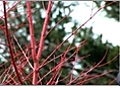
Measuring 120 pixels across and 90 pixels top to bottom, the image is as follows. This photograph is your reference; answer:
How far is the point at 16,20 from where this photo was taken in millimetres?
3617

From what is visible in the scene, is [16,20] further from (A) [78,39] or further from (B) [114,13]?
(B) [114,13]

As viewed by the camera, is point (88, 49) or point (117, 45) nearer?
point (117, 45)

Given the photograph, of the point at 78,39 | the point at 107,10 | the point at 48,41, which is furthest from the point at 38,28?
the point at 107,10

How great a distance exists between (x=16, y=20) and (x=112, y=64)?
1.08 m

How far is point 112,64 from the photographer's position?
3.49m

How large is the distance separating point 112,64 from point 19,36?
3.32 feet
